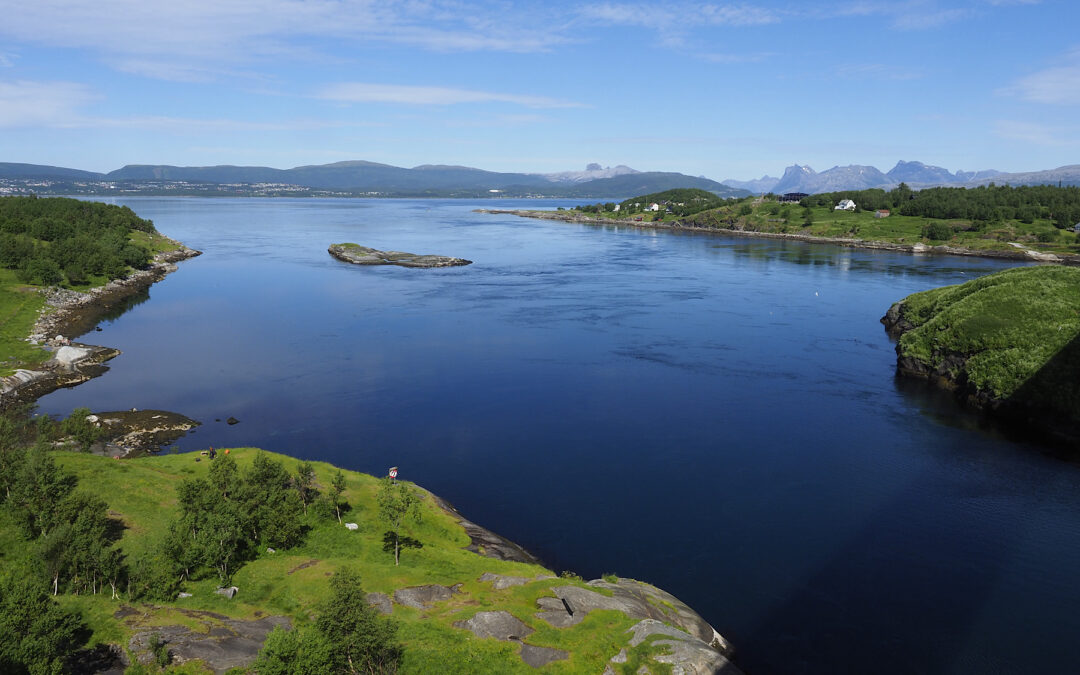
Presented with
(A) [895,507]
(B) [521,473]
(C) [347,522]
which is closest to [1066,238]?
(A) [895,507]

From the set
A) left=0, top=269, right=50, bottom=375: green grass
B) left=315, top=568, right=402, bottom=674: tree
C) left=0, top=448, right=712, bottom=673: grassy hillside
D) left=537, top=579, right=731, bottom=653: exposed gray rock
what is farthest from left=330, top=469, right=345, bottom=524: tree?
left=0, top=269, right=50, bottom=375: green grass


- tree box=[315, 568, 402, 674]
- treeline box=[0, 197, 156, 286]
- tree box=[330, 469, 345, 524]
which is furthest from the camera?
treeline box=[0, 197, 156, 286]

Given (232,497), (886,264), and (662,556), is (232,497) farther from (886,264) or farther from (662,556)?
(886,264)

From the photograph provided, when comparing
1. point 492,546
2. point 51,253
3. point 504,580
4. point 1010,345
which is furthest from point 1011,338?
point 51,253

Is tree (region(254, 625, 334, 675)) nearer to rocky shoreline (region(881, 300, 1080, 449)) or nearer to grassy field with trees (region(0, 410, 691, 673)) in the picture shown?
grassy field with trees (region(0, 410, 691, 673))

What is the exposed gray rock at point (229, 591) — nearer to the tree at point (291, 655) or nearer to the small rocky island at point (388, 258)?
the tree at point (291, 655)

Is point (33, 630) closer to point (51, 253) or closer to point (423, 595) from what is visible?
point (423, 595)
